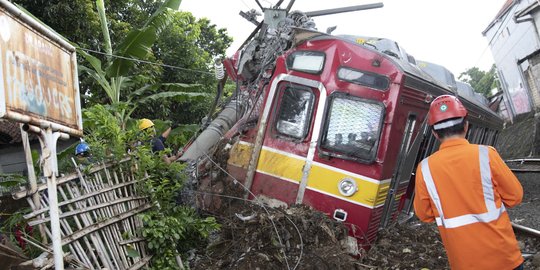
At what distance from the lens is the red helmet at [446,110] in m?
2.54

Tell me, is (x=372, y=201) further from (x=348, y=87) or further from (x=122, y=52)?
(x=122, y=52)

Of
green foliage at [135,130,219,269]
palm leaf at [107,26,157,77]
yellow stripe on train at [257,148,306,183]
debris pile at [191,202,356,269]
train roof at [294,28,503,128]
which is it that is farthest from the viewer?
palm leaf at [107,26,157,77]

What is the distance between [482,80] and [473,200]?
45044mm

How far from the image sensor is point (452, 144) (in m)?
2.52

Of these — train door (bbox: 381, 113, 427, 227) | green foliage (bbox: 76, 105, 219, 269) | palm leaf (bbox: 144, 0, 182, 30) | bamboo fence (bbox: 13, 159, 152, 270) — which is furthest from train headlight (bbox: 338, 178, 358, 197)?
palm leaf (bbox: 144, 0, 182, 30)

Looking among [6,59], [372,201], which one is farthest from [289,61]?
[6,59]

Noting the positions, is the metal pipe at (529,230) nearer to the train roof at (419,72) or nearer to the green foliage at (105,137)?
the train roof at (419,72)

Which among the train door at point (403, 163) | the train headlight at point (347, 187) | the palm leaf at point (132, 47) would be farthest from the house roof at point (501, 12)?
the train headlight at point (347, 187)

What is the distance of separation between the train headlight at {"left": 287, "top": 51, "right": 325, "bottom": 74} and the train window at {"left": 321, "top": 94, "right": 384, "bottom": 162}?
1.40 feet

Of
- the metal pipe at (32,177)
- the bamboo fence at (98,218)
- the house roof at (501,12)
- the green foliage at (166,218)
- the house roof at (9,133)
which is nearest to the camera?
the metal pipe at (32,177)

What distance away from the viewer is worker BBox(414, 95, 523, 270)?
234cm

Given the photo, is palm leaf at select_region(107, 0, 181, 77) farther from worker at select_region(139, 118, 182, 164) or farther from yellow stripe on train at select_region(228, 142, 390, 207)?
yellow stripe on train at select_region(228, 142, 390, 207)

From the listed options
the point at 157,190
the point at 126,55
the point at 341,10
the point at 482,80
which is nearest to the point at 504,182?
the point at 157,190

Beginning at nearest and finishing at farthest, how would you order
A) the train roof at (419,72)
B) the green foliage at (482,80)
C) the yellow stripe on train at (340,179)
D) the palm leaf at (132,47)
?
the yellow stripe on train at (340,179) → the train roof at (419,72) → the palm leaf at (132,47) → the green foliage at (482,80)
